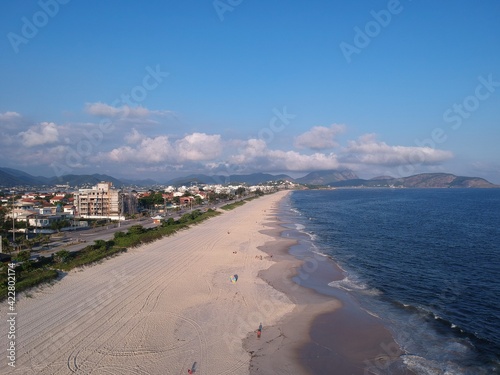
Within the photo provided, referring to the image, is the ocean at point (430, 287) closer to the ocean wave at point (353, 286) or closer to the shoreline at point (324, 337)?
the ocean wave at point (353, 286)

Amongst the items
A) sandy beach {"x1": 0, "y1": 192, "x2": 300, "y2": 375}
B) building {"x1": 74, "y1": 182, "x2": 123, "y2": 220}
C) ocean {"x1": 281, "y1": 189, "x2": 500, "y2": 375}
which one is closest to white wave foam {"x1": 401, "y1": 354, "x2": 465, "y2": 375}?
ocean {"x1": 281, "y1": 189, "x2": 500, "y2": 375}

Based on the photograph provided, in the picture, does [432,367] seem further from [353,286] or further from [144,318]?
[144,318]

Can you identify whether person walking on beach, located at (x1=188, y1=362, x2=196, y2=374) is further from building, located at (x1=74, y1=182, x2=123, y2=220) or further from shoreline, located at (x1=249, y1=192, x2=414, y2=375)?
building, located at (x1=74, y1=182, x2=123, y2=220)

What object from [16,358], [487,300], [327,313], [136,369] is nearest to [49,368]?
[16,358]

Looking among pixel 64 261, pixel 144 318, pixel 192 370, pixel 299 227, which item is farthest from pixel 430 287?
pixel 299 227

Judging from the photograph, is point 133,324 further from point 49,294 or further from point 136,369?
point 49,294

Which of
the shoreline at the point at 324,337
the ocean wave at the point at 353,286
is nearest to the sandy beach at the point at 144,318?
the shoreline at the point at 324,337
